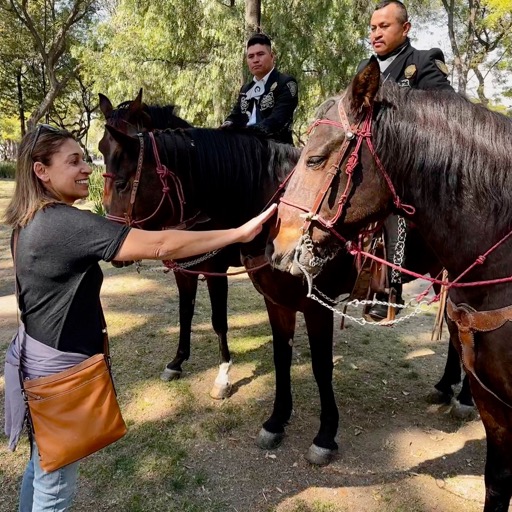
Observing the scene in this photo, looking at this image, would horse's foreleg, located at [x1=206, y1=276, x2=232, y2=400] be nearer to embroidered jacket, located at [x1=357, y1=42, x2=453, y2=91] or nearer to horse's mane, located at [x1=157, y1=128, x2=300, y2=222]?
horse's mane, located at [x1=157, y1=128, x2=300, y2=222]

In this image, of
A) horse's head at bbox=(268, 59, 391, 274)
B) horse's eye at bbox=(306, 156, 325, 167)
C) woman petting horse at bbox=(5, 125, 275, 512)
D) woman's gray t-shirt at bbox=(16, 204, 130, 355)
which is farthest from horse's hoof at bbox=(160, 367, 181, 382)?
horse's eye at bbox=(306, 156, 325, 167)

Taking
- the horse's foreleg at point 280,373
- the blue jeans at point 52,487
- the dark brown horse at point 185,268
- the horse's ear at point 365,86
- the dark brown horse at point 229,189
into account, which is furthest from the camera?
the dark brown horse at point 185,268

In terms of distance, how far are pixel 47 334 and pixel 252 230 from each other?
1.02 metres

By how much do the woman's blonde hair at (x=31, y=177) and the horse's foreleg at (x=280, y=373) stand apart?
67.9 inches

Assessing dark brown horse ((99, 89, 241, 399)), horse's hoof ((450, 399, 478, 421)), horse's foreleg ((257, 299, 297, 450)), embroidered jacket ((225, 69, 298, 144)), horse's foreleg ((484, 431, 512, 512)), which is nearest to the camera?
horse's foreleg ((484, 431, 512, 512))

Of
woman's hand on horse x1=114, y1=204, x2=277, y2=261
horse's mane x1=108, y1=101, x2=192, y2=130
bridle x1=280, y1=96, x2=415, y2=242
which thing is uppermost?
horse's mane x1=108, y1=101, x2=192, y2=130

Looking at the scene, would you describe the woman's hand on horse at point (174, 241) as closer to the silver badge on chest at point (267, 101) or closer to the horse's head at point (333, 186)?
the horse's head at point (333, 186)

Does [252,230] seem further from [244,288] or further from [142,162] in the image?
[244,288]

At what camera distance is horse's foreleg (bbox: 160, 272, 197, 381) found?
4.18 meters

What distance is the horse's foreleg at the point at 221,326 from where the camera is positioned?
3.89 metres

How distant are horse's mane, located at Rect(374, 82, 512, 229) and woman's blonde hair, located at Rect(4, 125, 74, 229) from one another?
136 cm

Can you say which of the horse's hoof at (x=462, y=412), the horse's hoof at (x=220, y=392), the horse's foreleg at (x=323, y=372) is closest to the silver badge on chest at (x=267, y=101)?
the horse's foreleg at (x=323, y=372)

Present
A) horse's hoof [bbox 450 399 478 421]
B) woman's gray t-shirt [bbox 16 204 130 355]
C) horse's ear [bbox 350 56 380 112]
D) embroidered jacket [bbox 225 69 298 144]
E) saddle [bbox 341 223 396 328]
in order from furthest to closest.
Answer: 1. horse's hoof [bbox 450 399 478 421]
2. embroidered jacket [bbox 225 69 298 144]
3. saddle [bbox 341 223 396 328]
4. woman's gray t-shirt [bbox 16 204 130 355]
5. horse's ear [bbox 350 56 380 112]

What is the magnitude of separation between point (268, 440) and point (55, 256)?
214cm
